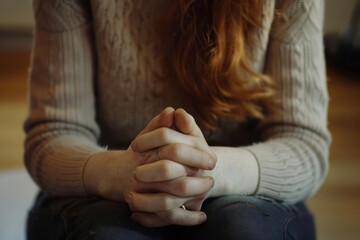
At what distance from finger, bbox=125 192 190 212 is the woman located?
0.03 meters

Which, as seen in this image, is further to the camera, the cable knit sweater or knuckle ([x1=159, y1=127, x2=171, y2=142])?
the cable knit sweater

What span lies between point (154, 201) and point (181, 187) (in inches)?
1.3

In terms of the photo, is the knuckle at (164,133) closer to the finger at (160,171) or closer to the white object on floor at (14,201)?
the finger at (160,171)

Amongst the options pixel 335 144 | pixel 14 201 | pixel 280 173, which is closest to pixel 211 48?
pixel 280 173

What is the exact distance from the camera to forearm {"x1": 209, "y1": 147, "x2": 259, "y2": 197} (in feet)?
2.05

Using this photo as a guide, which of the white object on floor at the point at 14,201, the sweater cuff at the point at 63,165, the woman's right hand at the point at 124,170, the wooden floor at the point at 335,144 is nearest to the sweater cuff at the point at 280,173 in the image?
the woman's right hand at the point at 124,170

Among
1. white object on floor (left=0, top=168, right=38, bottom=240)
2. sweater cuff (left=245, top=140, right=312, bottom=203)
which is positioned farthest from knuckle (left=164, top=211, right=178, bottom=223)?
white object on floor (left=0, top=168, right=38, bottom=240)

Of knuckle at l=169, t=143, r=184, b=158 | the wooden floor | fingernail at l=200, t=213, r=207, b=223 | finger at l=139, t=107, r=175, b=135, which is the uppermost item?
finger at l=139, t=107, r=175, b=135

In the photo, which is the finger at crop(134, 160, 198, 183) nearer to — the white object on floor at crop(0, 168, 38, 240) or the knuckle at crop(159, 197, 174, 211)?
the knuckle at crop(159, 197, 174, 211)

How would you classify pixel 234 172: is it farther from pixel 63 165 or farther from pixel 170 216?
pixel 63 165

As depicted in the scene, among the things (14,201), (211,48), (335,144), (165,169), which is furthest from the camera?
(335,144)

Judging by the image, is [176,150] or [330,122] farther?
[330,122]

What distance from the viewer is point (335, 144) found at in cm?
142

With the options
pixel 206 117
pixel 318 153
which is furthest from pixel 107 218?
pixel 318 153
